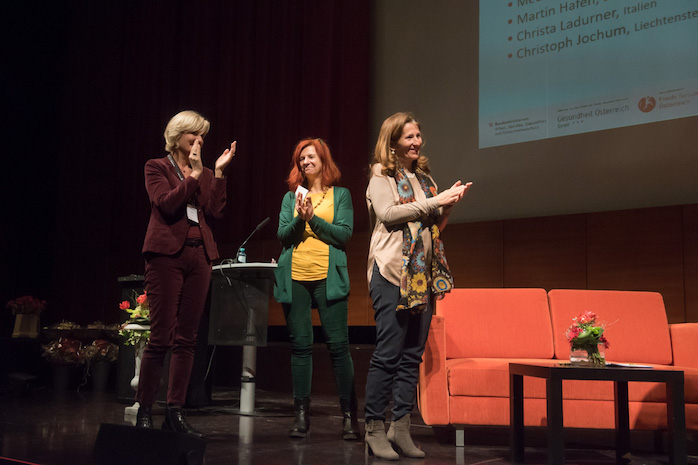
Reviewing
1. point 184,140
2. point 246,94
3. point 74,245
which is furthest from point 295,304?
point 74,245

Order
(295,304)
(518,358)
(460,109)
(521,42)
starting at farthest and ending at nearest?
1. (460,109)
2. (521,42)
3. (518,358)
4. (295,304)

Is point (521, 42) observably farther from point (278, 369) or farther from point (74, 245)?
point (74, 245)

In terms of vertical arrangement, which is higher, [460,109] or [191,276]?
[460,109]

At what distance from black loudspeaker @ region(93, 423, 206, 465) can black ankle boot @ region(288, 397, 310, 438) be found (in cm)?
104

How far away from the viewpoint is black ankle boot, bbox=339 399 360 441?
278 cm

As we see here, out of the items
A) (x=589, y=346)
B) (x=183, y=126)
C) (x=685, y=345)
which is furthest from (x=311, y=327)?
(x=685, y=345)

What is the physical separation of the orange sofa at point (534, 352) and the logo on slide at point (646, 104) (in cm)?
146

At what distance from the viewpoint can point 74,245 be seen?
25.3 feet

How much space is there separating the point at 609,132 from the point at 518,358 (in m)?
2.05

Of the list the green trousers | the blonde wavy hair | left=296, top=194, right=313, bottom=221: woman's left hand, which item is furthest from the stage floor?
the blonde wavy hair

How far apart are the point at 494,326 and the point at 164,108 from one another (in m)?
5.21

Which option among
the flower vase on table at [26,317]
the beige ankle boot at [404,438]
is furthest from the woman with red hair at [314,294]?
the flower vase on table at [26,317]

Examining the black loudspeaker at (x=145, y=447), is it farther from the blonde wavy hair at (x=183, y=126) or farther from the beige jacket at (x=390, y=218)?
the blonde wavy hair at (x=183, y=126)

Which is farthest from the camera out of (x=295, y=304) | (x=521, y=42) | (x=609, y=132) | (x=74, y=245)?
(x=74, y=245)
